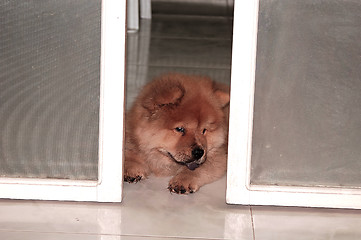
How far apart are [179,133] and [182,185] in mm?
240

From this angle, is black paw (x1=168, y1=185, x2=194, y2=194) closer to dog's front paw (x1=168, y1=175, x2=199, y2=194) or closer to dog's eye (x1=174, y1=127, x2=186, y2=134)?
dog's front paw (x1=168, y1=175, x2=199, y2=194)

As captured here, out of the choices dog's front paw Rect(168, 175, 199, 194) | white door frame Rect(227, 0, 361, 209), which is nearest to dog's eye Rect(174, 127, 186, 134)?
dog's front paw Rect(168, 175, 199, 194)

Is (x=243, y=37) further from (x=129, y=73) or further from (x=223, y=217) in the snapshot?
(x=129, y=73)

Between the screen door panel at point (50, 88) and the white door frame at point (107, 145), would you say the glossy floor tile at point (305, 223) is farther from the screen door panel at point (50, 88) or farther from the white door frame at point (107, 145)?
the screen door panel at point (50, 88)

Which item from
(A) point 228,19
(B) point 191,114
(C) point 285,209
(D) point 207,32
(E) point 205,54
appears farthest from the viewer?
→ (A) point 228,19

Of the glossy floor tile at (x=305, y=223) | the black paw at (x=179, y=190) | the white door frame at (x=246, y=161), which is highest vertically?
the white door frame at (x=246, y=161)

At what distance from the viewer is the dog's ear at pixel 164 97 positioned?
2770mm

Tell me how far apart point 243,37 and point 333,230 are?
0.83m

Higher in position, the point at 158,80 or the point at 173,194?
the point at 158,80

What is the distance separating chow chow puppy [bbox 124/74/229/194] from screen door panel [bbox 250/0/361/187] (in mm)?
344

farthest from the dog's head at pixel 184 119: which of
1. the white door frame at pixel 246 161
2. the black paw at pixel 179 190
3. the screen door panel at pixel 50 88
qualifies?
the screen door panel at pixel 50 88

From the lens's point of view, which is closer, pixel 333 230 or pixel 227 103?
pixel 333 230

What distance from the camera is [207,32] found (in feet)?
20.9

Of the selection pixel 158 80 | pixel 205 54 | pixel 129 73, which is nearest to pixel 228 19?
pixel 205 54
